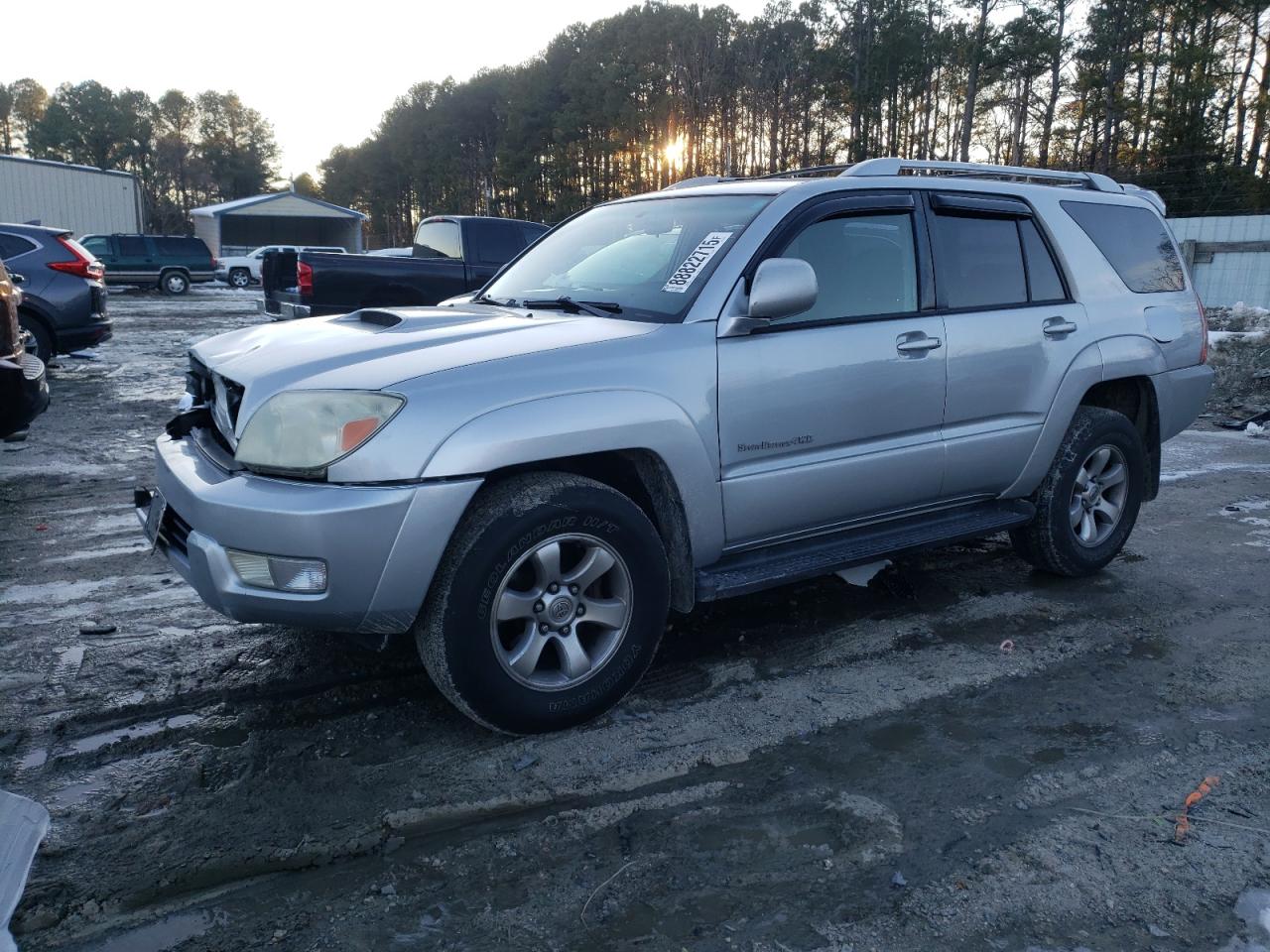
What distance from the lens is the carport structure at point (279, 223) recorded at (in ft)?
175

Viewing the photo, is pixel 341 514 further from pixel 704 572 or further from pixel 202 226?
pixel 202 226

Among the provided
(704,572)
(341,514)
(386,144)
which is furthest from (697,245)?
(386,144)

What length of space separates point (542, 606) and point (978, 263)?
2563 mm

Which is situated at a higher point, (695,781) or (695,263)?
(695,263)

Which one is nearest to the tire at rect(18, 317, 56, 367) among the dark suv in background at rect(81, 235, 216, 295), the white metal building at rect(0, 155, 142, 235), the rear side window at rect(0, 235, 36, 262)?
the rear side window at rect(0, 235, 36, 262)

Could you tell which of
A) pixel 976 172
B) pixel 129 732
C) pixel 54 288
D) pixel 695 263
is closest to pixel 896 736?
pixel 695 263

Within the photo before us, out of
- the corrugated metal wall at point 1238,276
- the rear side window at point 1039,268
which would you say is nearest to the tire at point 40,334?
the rear side window at point 1039,268

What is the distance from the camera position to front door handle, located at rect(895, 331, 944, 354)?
391 cm

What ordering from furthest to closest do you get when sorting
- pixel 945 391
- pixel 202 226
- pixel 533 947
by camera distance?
pixel 202 226 → pixel 945 391 → pixel 533 947

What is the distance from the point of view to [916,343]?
3.96 m

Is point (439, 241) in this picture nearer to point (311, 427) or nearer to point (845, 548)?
point (845, 548)

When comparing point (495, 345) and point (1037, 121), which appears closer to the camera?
point (495, 345)

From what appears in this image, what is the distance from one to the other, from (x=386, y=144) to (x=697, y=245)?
8276 cm

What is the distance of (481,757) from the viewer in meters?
3.15
